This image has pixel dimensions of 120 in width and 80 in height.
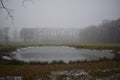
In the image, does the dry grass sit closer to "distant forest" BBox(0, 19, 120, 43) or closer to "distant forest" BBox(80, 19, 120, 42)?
"distant forest" BBox(0, 19, 120, 43)

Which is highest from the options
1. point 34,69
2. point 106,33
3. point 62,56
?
A: point 106,33

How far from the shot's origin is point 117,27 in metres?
76.2

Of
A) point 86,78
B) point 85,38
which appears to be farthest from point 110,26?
point 86,78

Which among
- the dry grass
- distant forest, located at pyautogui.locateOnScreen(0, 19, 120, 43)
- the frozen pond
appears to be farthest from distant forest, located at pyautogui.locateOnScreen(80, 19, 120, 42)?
the dry grass

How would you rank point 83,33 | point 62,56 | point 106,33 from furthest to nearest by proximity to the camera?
point 83,33 → point 106,33 → point 62,56

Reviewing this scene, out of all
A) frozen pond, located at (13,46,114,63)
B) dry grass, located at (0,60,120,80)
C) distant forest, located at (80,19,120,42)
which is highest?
distant forest, located at (80,19,120,42)

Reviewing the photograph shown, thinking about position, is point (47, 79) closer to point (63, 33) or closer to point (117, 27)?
point (117, 27)

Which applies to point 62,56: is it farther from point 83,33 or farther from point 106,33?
point 83,33

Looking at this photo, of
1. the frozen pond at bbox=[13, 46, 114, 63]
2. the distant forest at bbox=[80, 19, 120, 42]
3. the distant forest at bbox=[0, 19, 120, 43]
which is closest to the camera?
the frozen pond at bbox=[13, 46, 114, 63]

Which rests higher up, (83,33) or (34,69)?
(83,33)

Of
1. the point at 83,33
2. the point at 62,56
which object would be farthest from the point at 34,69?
the point at 83,33

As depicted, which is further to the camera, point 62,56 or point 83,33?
point 83,33

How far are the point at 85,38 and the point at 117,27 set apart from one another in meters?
27.0

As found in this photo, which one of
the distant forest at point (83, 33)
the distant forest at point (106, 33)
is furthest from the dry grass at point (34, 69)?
the distant forest at point (106, 33)
